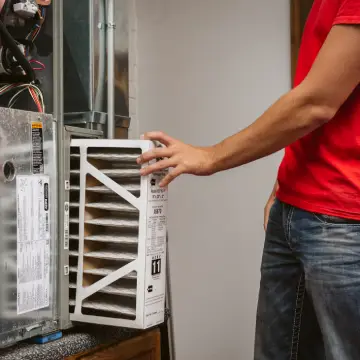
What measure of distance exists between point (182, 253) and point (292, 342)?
1.04 meters

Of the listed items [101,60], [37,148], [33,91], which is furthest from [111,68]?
[37,148]

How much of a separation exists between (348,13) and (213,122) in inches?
48.7

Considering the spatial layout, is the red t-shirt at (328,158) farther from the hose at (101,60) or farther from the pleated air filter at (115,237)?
the hose at (101,60)

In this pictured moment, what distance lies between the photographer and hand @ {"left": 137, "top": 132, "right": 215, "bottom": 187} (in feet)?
3.59

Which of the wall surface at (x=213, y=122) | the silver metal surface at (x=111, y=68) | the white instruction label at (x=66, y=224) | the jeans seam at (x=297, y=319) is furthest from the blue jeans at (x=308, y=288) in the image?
the wall surface at (x=213, y=122)

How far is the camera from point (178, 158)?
1110 mm

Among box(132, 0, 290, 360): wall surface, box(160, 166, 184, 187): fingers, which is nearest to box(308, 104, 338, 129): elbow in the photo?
box(160, 166, 184, 187): fingers

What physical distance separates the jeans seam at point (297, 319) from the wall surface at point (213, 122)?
85 centimetres

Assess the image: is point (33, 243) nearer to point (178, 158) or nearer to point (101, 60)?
point (178, 158)

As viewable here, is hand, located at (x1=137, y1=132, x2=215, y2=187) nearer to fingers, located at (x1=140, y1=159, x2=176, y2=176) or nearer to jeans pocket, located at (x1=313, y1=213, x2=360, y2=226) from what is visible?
fingers, located at (x1=140, y1=159, x2=176, y2=176)

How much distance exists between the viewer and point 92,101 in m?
1.47

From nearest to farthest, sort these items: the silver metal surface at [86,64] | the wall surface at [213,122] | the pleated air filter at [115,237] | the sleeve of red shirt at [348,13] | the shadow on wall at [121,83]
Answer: the sleeve of red shirt at [348,13] < the pleated air filter at [115,237] < the silver metal surface at [86,64] < the shadow on wall at [121,83] < the wall surface at [213,122]

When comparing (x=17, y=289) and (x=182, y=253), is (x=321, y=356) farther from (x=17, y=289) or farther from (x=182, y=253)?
(x=182, y=253)

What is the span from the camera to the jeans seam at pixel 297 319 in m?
1.16
